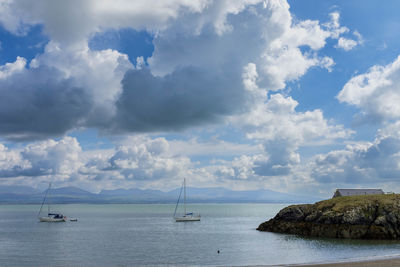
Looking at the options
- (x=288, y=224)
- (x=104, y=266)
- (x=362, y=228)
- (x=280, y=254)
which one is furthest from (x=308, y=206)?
(x=104, y=266)

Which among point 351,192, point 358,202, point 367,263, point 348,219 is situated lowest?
point 367,263

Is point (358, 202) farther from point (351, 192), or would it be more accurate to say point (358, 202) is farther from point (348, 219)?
point (351, 192)

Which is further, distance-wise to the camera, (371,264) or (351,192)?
(351,192)

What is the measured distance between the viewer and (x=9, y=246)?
84000 mm

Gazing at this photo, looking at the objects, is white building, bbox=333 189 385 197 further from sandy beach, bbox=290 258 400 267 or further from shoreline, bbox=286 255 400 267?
sandy beach, bbox=290 258 400 267

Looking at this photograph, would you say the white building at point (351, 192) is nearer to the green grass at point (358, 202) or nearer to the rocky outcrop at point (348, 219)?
the green grass at point (358, 202)

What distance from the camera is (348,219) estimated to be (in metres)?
87.3

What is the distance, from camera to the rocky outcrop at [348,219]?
83.1 metres

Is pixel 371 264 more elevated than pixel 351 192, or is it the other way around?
pixel 351 192

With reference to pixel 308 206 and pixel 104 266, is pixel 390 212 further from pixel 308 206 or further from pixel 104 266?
pixel 104 266

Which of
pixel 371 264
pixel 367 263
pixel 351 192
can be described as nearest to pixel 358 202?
pixel 351 192

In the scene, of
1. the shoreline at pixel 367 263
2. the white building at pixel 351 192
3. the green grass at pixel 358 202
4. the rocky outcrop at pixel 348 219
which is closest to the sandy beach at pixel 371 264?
the shoreline at pixel 367 263

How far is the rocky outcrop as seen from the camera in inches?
3273

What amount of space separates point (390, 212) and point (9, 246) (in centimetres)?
8483
